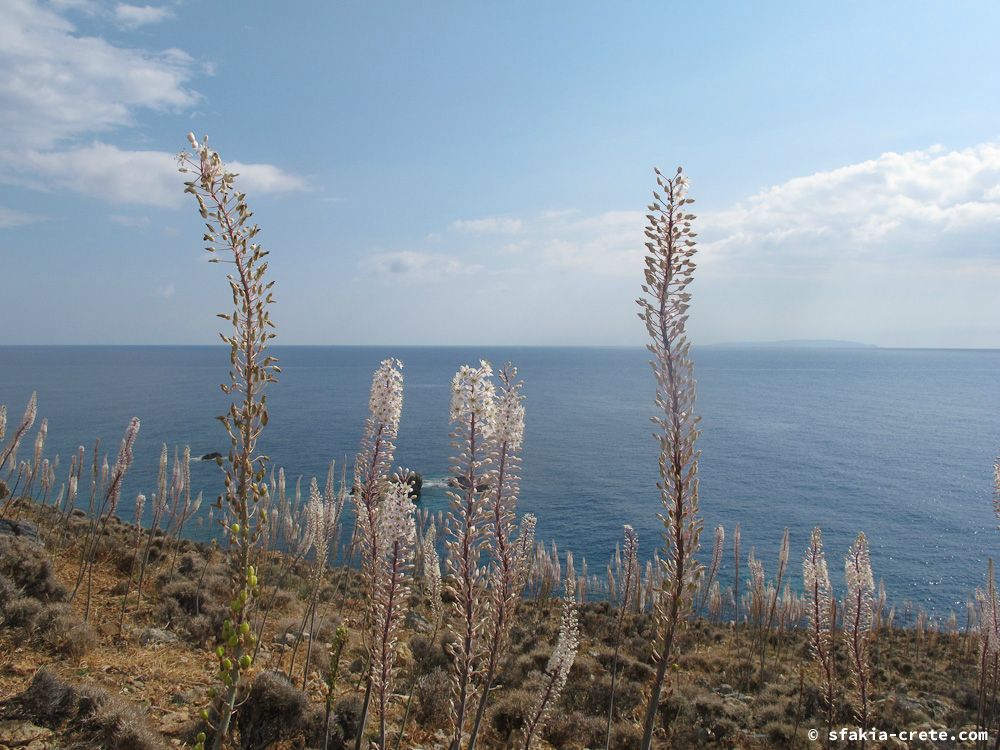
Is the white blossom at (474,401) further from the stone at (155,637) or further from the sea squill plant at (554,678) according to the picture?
the stone at (155,637)

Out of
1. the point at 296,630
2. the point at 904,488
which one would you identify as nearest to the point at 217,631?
the point at 296,630

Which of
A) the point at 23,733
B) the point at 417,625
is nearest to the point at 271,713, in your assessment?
the point at 23,733

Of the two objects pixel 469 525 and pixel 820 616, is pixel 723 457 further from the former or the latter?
pixel 469 525

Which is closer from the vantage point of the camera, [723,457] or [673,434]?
[673,434]

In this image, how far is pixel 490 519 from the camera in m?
4.58

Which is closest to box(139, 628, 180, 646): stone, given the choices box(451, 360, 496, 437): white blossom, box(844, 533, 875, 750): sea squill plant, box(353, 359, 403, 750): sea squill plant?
box(353, 359, 403, 750): sea squill plant

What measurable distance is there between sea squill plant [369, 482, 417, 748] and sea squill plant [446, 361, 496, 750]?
1.39ft

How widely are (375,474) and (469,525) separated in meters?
1.05

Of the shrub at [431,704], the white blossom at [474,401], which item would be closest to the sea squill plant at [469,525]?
the white blossom at [474,401]

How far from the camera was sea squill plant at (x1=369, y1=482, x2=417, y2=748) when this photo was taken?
181 inches

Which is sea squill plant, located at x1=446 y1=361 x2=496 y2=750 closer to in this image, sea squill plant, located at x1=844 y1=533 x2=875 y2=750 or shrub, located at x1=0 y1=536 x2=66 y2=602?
sea squill plant, located at x1=844 y1=533 x2=875 y2=750

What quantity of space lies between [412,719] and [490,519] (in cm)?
660

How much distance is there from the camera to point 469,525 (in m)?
4.49

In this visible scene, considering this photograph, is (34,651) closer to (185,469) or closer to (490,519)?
(185,469)
